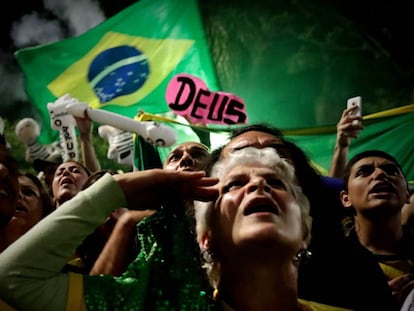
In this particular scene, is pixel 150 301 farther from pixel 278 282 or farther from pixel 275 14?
pixel 275 14

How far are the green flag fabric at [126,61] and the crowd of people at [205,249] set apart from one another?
144 inches

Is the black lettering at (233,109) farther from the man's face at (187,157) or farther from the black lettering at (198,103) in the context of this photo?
the man's face at (187,157)

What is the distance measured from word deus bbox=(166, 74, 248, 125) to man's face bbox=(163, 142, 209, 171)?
171 cm

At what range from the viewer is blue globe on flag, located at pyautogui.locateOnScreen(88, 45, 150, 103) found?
234 inches

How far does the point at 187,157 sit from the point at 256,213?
3.81 ft

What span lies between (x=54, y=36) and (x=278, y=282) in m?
10.5

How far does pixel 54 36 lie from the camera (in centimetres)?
1139

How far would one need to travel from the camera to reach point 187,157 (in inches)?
110

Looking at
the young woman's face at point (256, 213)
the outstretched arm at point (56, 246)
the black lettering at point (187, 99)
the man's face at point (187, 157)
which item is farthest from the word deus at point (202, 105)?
the outstretched arm at point (56, 246)

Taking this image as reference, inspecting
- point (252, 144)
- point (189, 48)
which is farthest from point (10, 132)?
point (252, 144)

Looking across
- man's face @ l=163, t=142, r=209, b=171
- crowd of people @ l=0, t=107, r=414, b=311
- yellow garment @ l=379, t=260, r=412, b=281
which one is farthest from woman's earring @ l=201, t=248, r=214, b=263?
man's face @ l=163, t=142, r=209, b=171

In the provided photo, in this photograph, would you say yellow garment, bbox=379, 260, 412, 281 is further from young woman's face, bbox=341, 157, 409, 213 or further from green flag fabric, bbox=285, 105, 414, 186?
green flag fabric, bbox=285, 105, 414, 186

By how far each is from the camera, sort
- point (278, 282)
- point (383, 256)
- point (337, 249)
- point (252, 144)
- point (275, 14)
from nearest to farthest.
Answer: point (278, 282) < point (337, 249) < point (252, 144) < point (383, 256) < point (275, 14)

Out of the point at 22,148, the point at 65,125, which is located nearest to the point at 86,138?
the point at 65,125
